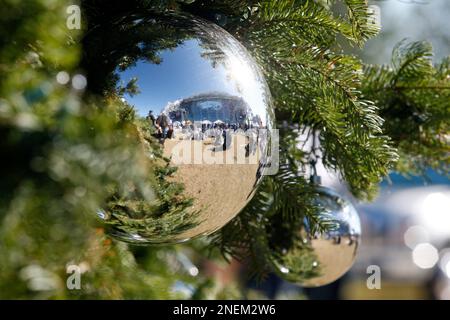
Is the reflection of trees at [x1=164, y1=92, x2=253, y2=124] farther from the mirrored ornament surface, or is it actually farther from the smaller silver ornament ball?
the smaller silver ornament ball

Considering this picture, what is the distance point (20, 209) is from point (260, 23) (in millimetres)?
406

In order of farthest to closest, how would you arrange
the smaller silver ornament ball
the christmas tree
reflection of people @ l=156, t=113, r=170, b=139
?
the smaller silver ornament ball → reflection of people @ l=156, t=113, r=170, b=139 → the christmas tree

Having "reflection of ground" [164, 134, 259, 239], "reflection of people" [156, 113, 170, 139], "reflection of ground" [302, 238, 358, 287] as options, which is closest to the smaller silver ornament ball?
"reflection of ground" [302, 238, 358, 287]

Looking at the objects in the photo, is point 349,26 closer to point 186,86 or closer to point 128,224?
point 186,86

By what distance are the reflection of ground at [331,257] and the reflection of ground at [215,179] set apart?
335 mm

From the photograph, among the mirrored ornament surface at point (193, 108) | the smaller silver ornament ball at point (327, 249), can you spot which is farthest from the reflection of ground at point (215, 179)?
the smaller silver ornament ball at point (327, 249)

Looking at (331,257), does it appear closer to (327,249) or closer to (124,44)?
(327,249)

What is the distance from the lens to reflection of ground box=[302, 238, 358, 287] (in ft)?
3.07

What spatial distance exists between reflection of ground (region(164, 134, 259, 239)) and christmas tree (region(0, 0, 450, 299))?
15mm

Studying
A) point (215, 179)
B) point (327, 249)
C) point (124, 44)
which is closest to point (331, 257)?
point (327, 249)

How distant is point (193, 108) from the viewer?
0.56 m

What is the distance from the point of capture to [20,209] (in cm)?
39

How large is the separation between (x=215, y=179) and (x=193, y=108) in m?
0.08
